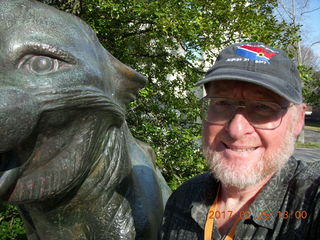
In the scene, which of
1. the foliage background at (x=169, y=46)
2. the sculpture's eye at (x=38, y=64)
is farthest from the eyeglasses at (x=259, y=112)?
the foliage background at (x=169, y=46)

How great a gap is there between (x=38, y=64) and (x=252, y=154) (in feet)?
2.70

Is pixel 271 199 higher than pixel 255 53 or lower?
lower

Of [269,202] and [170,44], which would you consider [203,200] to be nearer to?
[269,202]

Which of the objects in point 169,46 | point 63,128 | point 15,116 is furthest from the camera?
point 169,46

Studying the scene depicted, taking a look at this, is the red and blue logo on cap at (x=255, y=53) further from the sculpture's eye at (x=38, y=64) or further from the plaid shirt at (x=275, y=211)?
the sculpture's eye at (x=38, y=64)

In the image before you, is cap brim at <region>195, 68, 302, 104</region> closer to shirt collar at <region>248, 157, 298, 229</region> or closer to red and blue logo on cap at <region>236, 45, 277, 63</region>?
red and blue logo on cap at <region>236, 45, 277, 63</region>

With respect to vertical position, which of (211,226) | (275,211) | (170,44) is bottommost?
(211,226)

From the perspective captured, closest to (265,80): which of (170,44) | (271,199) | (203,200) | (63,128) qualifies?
(271,199)

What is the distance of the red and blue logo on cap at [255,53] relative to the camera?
1344mm

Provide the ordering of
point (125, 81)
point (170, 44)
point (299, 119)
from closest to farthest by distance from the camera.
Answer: point (299, 119) < point (125, 81) < point (170, 44)

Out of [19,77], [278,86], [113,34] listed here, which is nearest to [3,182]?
[19,77]

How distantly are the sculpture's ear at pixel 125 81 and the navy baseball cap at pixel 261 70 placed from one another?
0.35 m

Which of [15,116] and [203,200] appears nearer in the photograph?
[15,116]

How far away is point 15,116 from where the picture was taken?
105 cm
